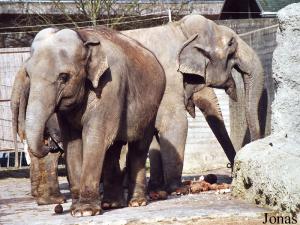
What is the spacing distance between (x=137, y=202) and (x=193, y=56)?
3186mm

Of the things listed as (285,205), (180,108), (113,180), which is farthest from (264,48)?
(285,205)

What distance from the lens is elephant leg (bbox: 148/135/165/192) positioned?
36.1 feet

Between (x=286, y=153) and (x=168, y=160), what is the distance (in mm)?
Answer: 2717

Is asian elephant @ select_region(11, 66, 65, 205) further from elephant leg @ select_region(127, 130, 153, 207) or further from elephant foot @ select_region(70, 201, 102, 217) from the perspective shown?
elephant foot @ select_region(70, 201, 102, 217)

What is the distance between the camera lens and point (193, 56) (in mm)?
11516

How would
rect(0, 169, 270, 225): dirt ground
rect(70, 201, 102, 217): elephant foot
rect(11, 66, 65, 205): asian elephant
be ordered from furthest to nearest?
rect(11, 66, 65, 205): asian elephant, rect(70, 201, 102, 217): elephant foot, rect(0, 169, 270, 225): dirt ground

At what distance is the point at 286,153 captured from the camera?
803 centimetres

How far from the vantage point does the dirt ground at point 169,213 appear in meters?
7.60

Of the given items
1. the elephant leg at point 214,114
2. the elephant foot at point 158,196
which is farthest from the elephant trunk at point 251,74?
the elephant foot at point 158,196

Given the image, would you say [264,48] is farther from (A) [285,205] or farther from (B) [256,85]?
(A) [285,205]

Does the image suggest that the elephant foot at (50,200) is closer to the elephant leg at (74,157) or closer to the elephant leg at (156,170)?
the elephant leg at (74,157)

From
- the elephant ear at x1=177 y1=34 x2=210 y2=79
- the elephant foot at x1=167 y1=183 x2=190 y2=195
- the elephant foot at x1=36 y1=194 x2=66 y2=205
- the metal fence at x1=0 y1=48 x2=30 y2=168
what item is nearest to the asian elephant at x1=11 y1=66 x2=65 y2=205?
the elephant foot at x1=36 y1=194 x2=66 y2=205

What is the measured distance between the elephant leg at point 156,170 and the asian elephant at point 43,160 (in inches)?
53.3

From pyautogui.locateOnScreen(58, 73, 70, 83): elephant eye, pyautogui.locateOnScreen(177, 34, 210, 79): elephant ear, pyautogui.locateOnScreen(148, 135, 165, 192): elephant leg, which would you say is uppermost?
pyautogui.locateOnScreen(177, 34, 210, 79): elephant ear
